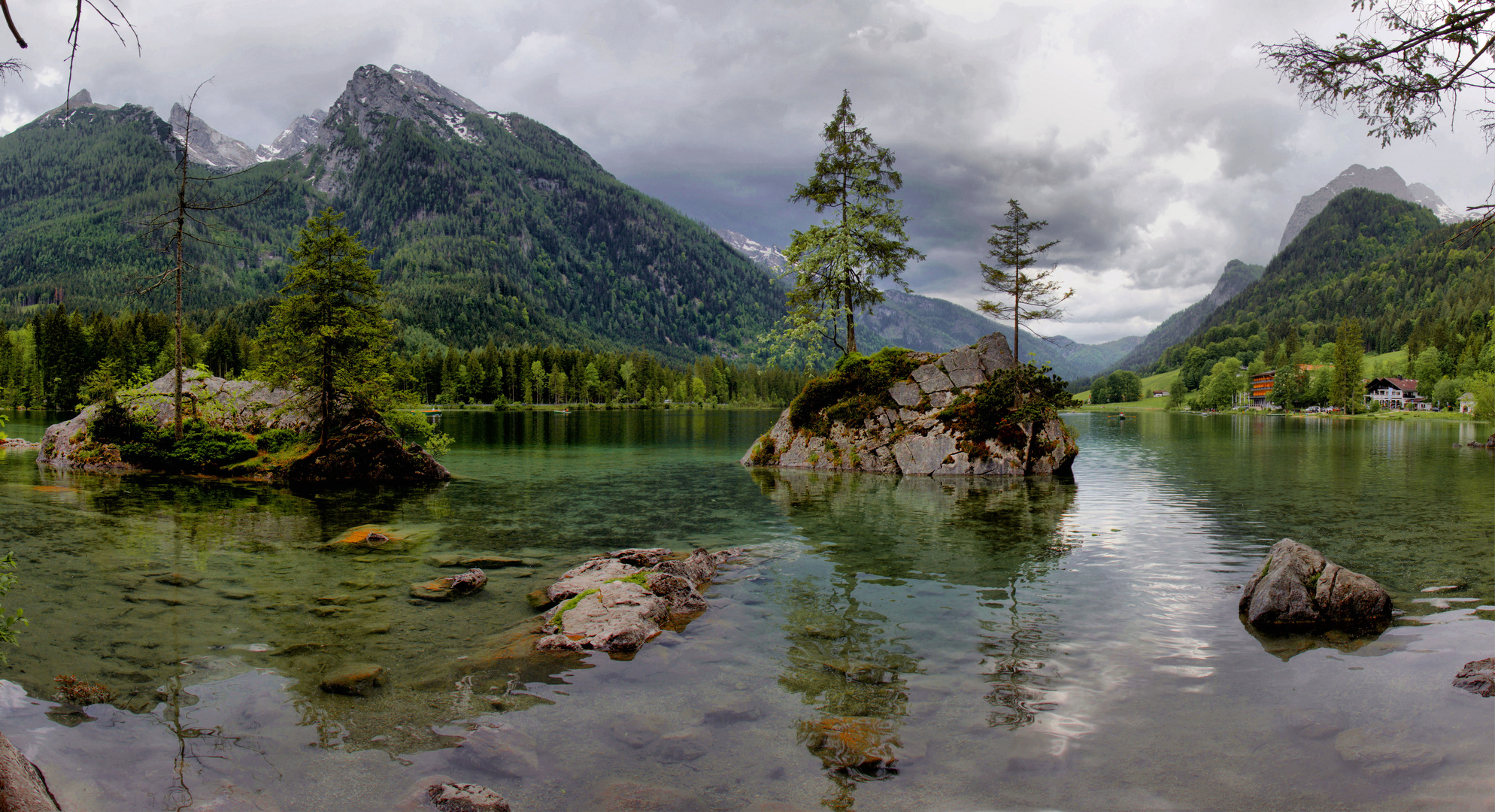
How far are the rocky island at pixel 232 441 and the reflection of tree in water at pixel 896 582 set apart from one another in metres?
18.8

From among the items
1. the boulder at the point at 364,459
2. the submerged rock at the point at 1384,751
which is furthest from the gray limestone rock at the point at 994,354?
the submerged rock at the point at 1384,751

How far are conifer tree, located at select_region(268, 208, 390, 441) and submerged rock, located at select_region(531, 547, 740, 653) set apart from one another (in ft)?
73.1

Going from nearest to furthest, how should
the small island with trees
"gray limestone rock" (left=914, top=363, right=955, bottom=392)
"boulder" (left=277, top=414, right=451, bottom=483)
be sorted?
the small island with trees, "boulder" (left=277, top=414, right=451, bottom=483), "gray limestone rock" (left=914, top=363, right=955, bottom=392)

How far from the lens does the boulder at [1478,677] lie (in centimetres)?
887

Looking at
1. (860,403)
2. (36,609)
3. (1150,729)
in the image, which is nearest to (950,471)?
(860,403)

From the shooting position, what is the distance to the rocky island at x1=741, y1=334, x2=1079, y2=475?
35.4m

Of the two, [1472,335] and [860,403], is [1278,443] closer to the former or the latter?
[860,403]

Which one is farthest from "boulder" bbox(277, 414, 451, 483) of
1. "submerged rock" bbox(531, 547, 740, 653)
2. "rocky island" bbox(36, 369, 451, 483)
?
"submerged rock" bbox(531, 547, 740, 653)

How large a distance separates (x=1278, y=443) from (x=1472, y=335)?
12527 centimetres

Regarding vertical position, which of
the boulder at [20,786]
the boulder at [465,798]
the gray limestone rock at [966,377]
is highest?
the gray limestone rock at [966,377]

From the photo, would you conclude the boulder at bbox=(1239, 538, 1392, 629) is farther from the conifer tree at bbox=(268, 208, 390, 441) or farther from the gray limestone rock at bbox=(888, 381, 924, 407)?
the conifer tree at bbox=(268, 208, 390, 441)

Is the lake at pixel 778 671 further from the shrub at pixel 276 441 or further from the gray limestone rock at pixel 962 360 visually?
the gray limestone rock at pixel 962 360

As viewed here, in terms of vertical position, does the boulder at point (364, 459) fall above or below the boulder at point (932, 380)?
below

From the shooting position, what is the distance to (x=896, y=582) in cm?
1459
